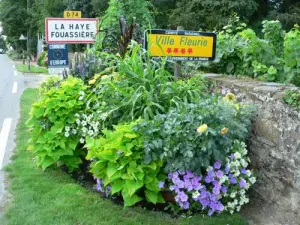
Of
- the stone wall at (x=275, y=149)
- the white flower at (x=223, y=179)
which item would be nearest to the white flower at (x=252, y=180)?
the stone wall at (x=275, y=149)

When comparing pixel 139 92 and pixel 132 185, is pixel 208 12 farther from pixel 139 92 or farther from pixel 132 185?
pixel 132 185

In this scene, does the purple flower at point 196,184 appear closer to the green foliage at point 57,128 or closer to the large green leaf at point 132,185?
the large green leaf at point 132,185

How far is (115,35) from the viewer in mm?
6723

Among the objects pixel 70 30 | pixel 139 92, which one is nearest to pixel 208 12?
pixel 70 30

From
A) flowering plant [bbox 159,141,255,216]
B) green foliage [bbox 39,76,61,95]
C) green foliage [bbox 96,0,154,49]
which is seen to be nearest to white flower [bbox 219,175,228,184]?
flowering plant [bbox 159,141,255,216]

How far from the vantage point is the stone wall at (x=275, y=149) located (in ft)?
11.5

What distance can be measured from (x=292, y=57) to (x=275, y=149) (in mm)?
1241

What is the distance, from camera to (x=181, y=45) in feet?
14.8

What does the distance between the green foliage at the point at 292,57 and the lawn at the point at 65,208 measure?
1.76m

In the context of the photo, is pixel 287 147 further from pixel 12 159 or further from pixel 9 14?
pixel 9 14

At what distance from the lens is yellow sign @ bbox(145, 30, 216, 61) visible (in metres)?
4.42

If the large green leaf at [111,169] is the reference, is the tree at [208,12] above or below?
above

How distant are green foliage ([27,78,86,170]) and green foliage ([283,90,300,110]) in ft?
8.03

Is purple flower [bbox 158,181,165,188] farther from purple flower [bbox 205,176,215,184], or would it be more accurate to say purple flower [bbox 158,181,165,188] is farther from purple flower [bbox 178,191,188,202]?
purple flower [bbox 205,176,215,184]
